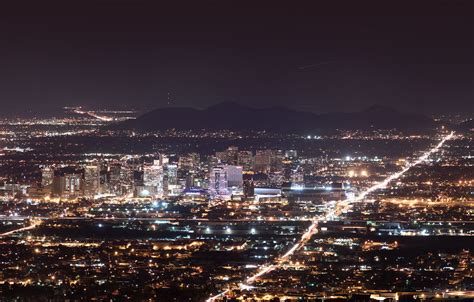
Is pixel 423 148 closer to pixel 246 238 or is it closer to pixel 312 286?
pixel 246 238

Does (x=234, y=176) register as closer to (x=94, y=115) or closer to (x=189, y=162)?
(x=189, y=162)

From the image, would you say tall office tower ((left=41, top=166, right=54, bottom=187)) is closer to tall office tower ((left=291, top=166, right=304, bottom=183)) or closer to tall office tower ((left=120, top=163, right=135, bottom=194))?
tall office tower ((left=120, top=163, right=135, bottom=194))

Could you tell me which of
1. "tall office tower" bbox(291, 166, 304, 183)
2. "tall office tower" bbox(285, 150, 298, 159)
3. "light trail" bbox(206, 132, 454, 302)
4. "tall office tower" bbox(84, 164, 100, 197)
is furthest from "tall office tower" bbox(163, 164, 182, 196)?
"tall office tower" bbox(285, 150, 298, 159)

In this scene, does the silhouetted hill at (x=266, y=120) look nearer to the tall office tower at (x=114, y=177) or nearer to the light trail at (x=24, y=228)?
the tall office tower at (x=114, y=177)

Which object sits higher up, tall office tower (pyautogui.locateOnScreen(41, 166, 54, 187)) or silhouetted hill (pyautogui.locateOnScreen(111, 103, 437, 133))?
silhouetted hill (pyautogui.locateOnScreen(111, 103, 437, 133))

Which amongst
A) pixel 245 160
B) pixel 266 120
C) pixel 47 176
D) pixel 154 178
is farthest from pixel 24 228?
pixel 266 120

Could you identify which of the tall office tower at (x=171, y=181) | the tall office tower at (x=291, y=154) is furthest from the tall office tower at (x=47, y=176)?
the tall office tower at (x=291, y=154)

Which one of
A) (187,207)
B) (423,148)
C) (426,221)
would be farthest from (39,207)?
(423,148)
